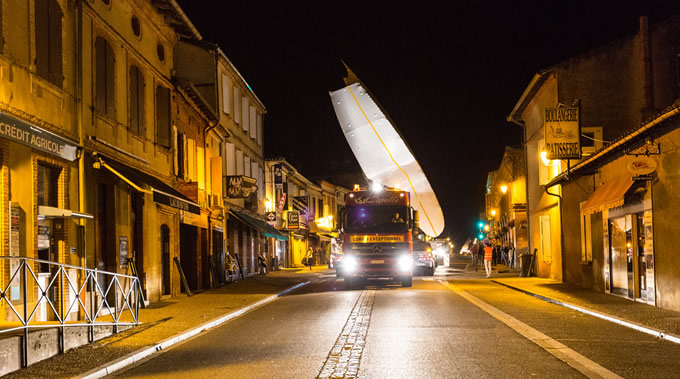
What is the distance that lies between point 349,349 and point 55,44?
8820mm

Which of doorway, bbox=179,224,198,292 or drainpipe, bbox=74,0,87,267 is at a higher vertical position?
drainpipe, bbox=74,0,87,267

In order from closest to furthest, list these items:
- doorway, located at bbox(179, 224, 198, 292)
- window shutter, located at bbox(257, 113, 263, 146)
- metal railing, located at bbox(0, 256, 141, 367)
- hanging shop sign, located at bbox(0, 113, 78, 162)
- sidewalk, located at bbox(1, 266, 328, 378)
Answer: sidewalk, located at bbox(1, 266, 328, 378) < metal railing, located at bbox(0, 256, 141, 367) < hanging shop sign, located at bbox(0, 113, 78, 162) < doorway, located at bbox(179, 224, 198, 292) < window shutter, located at bbox(257, 113, 263, 146)

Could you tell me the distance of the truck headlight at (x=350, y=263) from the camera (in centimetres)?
2559

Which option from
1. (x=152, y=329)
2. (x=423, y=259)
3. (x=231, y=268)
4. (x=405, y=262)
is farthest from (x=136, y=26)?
(x=423, y=259)

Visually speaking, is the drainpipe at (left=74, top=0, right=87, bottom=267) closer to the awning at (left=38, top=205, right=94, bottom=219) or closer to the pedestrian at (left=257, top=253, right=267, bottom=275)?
the awning at (left=38, top=205, right=94, bottom=219)

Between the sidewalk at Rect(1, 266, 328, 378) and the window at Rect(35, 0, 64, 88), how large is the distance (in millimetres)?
5250

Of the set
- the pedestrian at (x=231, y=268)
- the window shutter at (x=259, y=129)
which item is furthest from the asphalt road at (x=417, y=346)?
the window shutter at (x=259, y=129)

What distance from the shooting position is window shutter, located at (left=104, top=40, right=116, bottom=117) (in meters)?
17.8

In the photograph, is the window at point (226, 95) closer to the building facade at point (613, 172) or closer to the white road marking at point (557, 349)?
the building facade at point (613, 172)

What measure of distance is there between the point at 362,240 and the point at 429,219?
13.7 metres

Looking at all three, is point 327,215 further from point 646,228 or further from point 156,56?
point 646,228

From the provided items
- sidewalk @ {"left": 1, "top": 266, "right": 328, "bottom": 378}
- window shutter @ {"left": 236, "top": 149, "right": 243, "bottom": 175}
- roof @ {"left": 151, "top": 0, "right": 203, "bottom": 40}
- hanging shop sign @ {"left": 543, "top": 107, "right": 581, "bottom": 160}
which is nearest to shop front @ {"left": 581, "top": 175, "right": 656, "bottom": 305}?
hanging shop sign @ {"left": 543, "top": 107, "right": 581, "bottom": 160}

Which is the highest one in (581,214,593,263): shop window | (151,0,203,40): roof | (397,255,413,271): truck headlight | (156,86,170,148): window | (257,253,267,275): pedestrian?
(151,0,203,40): roof

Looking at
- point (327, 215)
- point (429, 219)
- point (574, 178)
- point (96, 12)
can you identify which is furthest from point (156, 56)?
point (327, 215)
